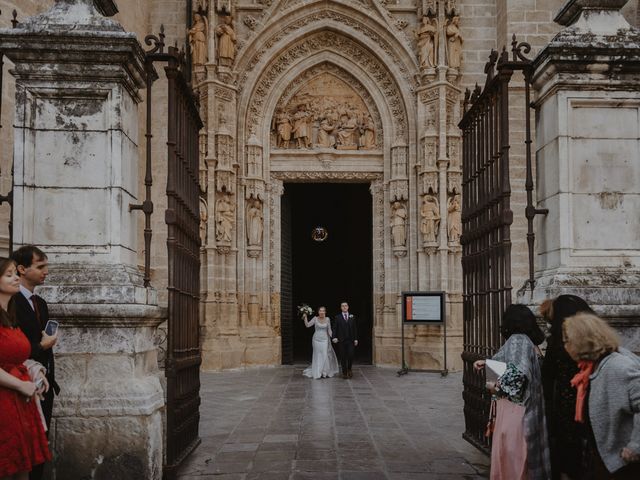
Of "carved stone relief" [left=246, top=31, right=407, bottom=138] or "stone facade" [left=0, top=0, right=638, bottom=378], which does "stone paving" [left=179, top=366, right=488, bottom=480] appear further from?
"carved stone relief" [left=246, top=31, right=407, bottom=138]

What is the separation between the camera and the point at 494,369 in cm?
445

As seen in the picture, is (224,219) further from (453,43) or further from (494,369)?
(494,369)

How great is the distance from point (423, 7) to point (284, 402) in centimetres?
952

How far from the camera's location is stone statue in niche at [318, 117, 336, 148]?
15578mm

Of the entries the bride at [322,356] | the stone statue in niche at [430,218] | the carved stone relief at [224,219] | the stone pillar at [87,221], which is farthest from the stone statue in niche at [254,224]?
the stone pillar at [87,221]

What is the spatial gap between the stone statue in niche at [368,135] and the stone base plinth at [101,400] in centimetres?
1145

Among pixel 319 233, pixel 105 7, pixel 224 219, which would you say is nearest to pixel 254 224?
pixel 224 219

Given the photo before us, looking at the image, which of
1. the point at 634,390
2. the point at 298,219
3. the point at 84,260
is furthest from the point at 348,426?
the point at 298,219

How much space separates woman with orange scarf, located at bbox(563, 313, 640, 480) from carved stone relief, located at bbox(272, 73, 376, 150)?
40.5 ft

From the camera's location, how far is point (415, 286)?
14.8m

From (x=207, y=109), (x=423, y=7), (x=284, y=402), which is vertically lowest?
(x=284, y=402)

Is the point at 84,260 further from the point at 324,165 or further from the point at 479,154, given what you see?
the point at 324,165

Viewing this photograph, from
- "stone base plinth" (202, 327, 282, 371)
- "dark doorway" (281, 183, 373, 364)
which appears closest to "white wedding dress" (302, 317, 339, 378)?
"stone base plinth" (202, 327, 282, 371)

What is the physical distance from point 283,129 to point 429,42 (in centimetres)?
374
